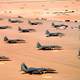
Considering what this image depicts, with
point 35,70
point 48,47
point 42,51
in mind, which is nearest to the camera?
point 35,70

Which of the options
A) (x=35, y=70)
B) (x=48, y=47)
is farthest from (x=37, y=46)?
(x=35, y=70)

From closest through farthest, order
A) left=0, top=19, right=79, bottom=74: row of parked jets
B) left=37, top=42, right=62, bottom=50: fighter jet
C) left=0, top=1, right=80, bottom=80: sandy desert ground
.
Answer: left=0, top=1, right=80, bottom=80: sandy desert ground → left=0, top=19, right=79, bottom=74: row of parked jets → left=37, top=42, right=62, bottom=50: fighter jet

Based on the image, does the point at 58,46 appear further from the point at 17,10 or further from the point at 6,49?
the point at 17,10

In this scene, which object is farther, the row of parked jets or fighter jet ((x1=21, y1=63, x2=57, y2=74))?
the row of parked jets

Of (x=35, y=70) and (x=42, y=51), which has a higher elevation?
(x=42, y=51)

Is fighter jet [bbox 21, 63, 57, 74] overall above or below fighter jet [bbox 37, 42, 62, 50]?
below

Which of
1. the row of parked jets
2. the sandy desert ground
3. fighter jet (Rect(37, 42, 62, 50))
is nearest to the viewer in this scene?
the sandy desert ground

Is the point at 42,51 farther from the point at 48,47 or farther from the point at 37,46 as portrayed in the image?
the point at 37,46

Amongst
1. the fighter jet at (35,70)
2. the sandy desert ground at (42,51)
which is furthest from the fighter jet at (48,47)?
the fighter jet at (35,70)

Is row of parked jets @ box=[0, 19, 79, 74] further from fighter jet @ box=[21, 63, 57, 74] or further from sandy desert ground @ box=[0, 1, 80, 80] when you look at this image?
sandy desert ground @ box=[0, 1, 80, 80]

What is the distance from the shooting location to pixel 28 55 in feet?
214

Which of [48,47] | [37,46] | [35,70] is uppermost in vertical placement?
[37,46]

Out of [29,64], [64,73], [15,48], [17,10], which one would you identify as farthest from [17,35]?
[17,10]

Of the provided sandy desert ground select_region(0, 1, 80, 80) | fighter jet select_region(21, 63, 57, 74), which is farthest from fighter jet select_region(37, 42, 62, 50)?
fighter jet select_region(21, 63, 57, 74)
